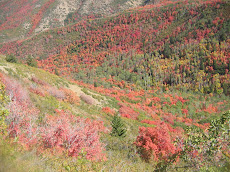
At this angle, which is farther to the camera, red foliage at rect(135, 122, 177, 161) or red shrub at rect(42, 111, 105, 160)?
red foliage at rect(135, 122, 177, 161)

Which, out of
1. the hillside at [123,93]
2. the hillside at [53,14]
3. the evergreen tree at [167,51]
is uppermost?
the hillside at [53,14]

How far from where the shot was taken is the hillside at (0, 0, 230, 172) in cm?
509

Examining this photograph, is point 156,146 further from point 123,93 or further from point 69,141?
point 123,93

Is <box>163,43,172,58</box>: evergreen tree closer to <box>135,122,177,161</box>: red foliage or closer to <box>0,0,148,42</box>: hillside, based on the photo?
<box>135,122,177,161</box>: red foliage

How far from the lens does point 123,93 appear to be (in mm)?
48219

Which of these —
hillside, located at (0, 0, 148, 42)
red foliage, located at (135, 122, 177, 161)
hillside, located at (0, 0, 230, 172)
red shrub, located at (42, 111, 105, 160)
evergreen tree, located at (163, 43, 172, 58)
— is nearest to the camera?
hillside, located at (0, 0, 230, 172)

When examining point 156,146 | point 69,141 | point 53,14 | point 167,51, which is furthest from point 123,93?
point 53,14

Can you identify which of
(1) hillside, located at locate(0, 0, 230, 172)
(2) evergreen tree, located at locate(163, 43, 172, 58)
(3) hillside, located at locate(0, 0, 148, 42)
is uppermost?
(3) hillside, located at locate(0, 0, 148, 42)

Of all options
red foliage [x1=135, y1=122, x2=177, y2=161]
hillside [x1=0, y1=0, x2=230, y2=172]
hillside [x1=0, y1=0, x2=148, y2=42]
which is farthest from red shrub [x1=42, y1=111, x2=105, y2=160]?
hillside [x1=0, y1=0, x2=148, y2=42]

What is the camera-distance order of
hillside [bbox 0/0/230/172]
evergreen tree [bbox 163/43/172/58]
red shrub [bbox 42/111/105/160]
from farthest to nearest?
evergreen tree [bbox 163/43/172/58] → red shrub [bbox 42/111/105/160] → hillside [bbox 0/0/230/172]

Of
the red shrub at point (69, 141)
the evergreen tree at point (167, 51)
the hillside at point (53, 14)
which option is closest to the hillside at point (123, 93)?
the red shrub at point (69, 141)

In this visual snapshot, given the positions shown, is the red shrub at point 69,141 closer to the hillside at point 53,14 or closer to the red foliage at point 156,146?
the red foliage at point 156,146

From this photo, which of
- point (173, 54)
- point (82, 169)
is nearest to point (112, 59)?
point (173, 54)

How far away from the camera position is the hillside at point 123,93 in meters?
5.09
